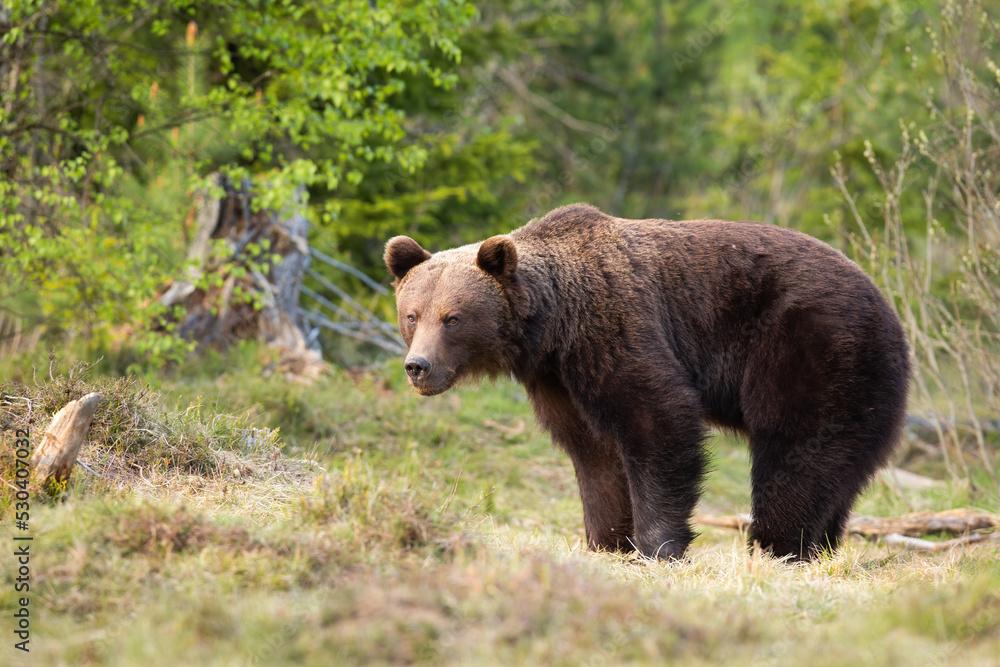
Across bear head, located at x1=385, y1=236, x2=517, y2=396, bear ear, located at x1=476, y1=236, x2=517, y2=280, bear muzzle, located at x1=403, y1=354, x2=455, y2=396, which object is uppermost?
bear ear, located at x1=476, y1=236, x2=517, y2=280

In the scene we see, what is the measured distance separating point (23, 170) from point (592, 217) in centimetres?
→ 699

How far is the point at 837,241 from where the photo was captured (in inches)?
731

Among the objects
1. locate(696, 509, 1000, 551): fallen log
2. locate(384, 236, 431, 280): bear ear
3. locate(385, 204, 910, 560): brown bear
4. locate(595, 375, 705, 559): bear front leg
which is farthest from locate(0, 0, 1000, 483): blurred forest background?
locate(595, 375, 705, 559): bear front leg

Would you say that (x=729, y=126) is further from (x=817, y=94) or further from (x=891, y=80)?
(x=891, y=80)

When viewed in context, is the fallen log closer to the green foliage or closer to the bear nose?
the bear nose

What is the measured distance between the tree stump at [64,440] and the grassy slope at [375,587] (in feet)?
0.63

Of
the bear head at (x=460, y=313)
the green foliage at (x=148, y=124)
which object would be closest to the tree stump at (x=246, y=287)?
the green foliage at (x=148, y=124)

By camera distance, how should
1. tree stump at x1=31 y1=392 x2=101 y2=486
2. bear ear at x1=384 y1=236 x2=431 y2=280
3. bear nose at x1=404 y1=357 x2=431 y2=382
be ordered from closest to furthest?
tree stump at x1=31 y1=392 x2=101 y2=486, bear nose at x1=404 y1=357 x2=431 y2=382, bear ear at x1=384 y1=236 x2=431 y2=280

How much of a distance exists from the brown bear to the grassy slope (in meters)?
0.53

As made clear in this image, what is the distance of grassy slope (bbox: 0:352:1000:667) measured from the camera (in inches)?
130

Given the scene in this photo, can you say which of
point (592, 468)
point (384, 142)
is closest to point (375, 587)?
point (592, 468)

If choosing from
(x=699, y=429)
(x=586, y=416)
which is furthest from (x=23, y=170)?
(x=699, y=429)

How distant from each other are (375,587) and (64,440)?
2.36 meters

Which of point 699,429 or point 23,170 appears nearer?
point 699,429
